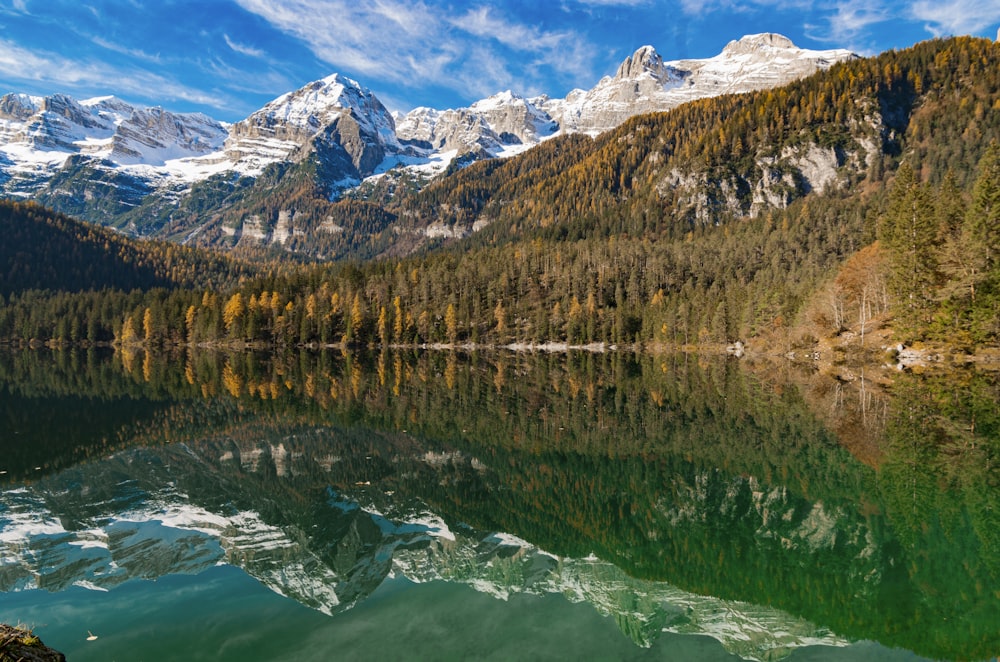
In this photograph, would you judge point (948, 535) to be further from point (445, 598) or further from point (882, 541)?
point (445, 598)

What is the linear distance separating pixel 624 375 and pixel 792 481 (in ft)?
158

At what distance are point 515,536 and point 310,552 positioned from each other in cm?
540

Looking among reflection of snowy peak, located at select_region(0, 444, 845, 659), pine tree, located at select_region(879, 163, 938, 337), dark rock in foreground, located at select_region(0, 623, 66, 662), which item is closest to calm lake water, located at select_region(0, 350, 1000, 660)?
reflection of snowy peak, located at select_region(0, 444, 845, 659)

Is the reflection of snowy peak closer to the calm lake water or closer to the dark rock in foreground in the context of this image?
the calm lake water

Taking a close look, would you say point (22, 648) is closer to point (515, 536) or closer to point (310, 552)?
point (310, 552)

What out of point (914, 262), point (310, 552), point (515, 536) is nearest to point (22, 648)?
point (310, 552)

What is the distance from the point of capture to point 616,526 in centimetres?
1695

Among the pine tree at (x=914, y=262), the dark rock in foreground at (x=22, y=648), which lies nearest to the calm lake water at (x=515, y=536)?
the dark rock in foreground at (x=22, y=648)

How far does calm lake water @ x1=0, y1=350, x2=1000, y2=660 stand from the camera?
10.6 metres

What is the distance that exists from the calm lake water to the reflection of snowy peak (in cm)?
8

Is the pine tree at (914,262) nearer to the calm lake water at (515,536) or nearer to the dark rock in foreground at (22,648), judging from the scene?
the calm lake water at (515,536)

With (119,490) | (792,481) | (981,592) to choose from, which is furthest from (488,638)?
(119,490)

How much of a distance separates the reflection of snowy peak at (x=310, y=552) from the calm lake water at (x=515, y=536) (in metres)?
0.08

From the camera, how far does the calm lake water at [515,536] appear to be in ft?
34.7
